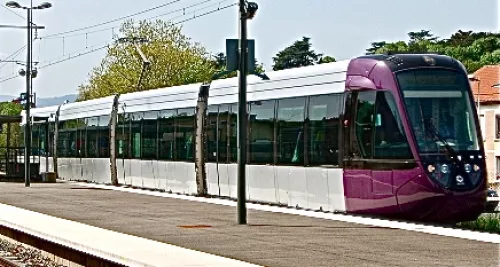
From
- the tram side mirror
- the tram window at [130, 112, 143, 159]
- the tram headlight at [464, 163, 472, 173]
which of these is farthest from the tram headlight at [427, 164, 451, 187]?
the tram window at [130, 112, 143, 159]

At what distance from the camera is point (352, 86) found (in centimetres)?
2395

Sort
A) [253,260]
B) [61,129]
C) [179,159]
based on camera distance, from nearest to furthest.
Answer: [253,260] < [179,159] < [61,129]

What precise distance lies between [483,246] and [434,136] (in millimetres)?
5152

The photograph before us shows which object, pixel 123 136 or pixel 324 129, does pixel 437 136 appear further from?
pixel 123 136

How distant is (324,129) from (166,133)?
12691mm

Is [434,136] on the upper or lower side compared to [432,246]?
upper

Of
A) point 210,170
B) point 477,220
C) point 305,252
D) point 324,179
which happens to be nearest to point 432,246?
point 305,252

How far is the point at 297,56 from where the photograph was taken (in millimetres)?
127188

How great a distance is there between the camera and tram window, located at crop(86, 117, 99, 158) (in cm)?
4600

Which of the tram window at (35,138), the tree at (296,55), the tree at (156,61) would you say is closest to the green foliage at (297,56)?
the tree at (296,55)

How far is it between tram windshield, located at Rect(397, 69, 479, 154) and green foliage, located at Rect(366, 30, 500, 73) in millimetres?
81675

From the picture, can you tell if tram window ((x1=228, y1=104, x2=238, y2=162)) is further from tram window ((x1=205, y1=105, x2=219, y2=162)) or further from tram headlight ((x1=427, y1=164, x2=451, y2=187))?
tram headlight ((x1=427, y1=164, x2=451, y2=187))

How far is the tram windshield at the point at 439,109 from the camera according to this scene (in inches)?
886

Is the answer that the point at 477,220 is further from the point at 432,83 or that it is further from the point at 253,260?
the point at 253,260
